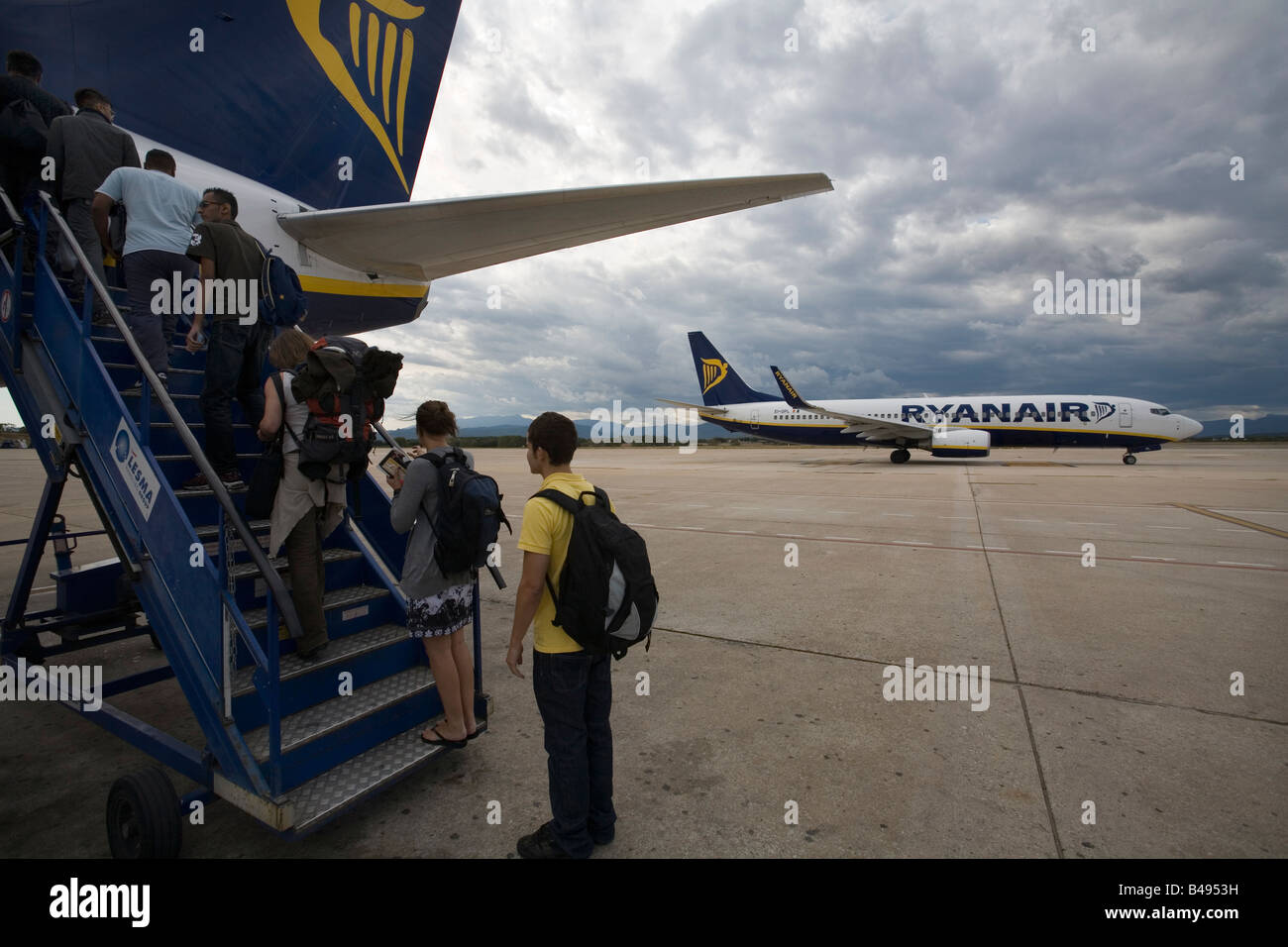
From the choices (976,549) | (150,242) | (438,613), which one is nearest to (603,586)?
(438,613)

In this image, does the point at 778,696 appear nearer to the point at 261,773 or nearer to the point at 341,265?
the point at 261,773

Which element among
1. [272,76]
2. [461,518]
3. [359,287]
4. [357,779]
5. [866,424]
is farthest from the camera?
[866,424]

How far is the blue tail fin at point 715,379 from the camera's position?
1374 inches

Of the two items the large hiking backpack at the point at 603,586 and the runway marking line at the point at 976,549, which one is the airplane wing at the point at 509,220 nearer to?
the large hiking backpack at the point at 603,586

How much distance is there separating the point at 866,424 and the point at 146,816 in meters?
29.0

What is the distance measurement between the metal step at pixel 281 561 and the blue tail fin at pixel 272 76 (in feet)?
17.3

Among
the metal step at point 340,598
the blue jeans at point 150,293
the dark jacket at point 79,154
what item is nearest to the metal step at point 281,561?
the metal step at point 340,598

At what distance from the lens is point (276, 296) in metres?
3.74

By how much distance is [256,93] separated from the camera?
6773 millimetres

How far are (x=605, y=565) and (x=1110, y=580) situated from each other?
22.8 feet

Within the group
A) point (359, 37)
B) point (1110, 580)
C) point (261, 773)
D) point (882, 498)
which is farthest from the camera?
point (882, 498)

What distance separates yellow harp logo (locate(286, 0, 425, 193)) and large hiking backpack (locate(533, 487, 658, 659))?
8313 mm

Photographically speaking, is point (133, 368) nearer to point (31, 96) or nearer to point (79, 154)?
point (79, 154)

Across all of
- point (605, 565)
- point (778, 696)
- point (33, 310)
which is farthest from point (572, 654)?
point (33, 310)
